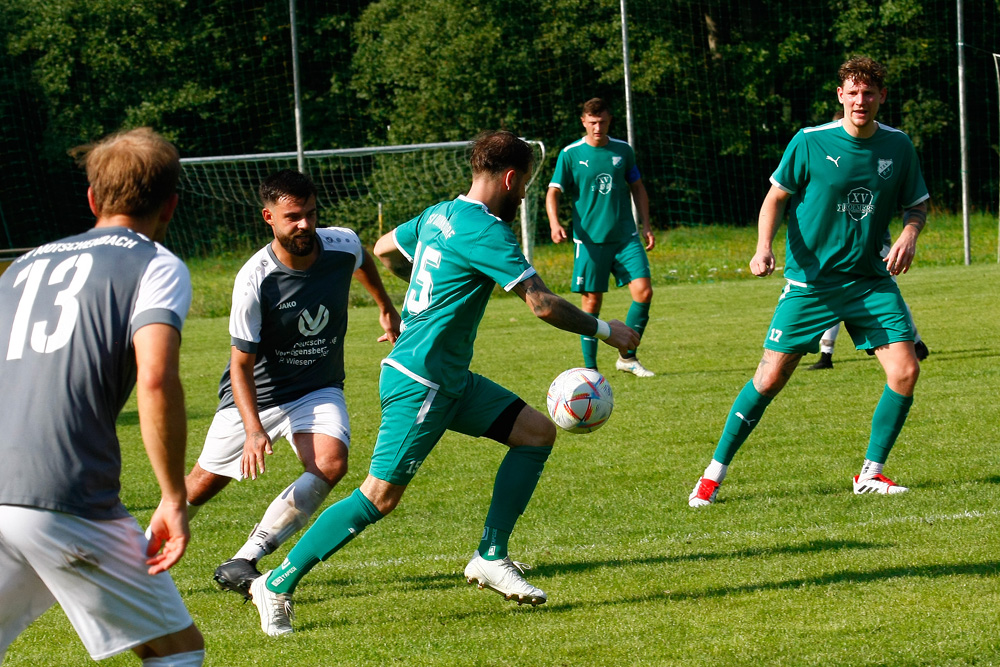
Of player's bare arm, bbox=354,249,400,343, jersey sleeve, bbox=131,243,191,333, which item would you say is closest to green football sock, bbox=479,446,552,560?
player's bare arm, bbox=354,249,400,343

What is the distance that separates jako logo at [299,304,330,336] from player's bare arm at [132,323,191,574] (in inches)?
87.4

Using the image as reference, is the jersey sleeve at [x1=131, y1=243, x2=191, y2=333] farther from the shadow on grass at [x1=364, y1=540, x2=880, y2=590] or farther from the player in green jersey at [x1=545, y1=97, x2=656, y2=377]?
the player in green jersey at [x1=545, y1=97, x2=656, y2=377]

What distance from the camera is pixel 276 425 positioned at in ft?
15.9

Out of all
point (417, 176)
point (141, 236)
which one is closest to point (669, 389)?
point (141, 236)

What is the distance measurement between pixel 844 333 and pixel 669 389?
3866 mm

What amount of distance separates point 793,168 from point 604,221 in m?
4.56

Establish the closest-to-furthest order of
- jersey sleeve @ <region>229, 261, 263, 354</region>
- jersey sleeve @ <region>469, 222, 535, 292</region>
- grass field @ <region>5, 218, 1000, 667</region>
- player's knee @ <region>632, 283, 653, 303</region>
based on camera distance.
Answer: grass field @ <region>5, 218, 1000, 667</region>
jersey sleeve @ <region>469, 222, 535, 292</region>
jersey sleeve @ <region>229, 261, 263, 354</region>
player's knee @ <region>632, 283, 653, 303</region>

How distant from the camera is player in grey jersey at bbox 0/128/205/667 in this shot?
2.58 meters

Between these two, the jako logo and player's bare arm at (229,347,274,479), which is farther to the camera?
the jako logo

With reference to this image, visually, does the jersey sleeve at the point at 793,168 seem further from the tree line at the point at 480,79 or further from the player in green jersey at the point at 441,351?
the tree line at the point at 480,79

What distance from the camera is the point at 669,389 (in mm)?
9367

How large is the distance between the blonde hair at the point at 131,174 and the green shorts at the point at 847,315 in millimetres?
3809

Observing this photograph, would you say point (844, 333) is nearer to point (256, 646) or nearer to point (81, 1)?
point (256, 646)

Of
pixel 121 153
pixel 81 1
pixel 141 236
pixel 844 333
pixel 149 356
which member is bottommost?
pixel 844 333
